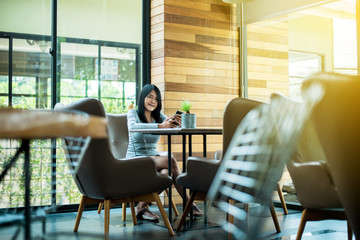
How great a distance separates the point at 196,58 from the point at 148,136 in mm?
1446

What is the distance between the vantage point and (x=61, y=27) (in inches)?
189

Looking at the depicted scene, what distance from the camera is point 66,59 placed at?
4812mm

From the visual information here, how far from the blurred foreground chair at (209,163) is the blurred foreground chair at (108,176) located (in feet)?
0.74

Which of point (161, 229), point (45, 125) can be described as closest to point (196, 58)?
point (161, 229)

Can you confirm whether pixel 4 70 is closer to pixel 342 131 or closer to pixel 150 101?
pixel 150 101

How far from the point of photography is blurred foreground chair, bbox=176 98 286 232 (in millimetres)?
3027

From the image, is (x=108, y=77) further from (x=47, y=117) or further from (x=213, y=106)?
(x=47, y=117)

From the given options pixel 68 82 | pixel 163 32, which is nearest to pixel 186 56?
pixel 163 32

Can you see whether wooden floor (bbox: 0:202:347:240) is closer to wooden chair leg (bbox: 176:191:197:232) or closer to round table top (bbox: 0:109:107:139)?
wooden chair leg (bbox: 176:191:197:232)

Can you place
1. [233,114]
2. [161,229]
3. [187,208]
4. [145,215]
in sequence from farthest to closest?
[145,215] < [161,229] < [187,208] < [233,114]

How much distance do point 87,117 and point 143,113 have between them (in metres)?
3.40

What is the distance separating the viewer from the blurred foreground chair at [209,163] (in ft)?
9.93

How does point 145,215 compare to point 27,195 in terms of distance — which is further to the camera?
point 145,215

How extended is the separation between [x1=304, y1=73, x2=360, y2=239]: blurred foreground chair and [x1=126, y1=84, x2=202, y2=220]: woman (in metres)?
2.99
